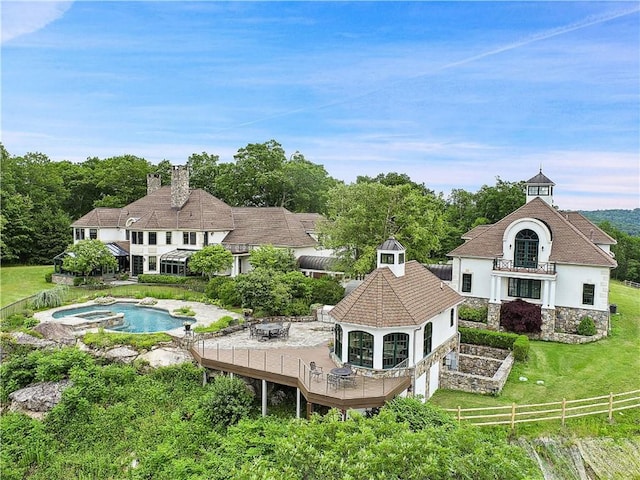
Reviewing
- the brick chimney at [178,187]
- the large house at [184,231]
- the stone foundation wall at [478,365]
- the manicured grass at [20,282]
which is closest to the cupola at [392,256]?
the stone foundation wall at [478,365]

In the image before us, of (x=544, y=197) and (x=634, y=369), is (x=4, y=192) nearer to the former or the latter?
(x=544, y=197)

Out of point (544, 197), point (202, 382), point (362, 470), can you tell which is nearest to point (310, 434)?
point (362, 470)

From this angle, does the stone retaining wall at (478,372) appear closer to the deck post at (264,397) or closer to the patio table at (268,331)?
the deck post at (264,397)

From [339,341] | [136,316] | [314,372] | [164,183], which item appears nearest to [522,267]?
[339,341]

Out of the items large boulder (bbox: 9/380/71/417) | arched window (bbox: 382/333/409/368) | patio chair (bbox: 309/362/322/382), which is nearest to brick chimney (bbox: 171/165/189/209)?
large boulder (bbox: 9/380/71/417)

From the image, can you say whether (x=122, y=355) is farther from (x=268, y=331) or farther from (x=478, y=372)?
(x=478, y=372)

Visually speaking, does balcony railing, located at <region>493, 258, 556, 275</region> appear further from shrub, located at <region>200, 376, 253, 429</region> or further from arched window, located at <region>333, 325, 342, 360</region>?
shrub, located at <region>200, 376, 253, 429</region>

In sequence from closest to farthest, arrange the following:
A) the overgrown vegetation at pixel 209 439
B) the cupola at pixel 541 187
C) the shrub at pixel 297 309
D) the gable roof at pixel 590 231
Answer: the overgrown vegetation at pixel 209 439 → the shrub at pixel 297 309 → the cupola at pixel 541 187 → the gable roof at pixel 590 231
